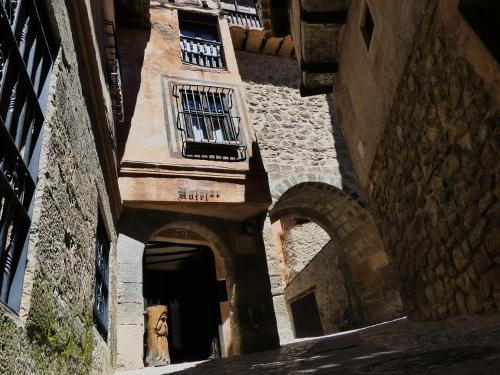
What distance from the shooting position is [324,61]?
5.76 m

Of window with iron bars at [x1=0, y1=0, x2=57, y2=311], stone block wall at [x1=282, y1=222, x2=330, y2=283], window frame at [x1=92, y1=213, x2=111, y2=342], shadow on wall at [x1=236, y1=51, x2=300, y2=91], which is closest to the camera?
window with iron bars at [x1=0, y1=0, x2=57, y2=311]

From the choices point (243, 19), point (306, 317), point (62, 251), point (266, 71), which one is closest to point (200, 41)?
point (266, 71)

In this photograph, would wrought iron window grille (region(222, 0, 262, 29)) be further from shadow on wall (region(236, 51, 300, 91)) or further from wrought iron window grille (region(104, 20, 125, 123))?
wrought iron window grille (region(104, 20, 125, 123))

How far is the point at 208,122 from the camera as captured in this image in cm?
791

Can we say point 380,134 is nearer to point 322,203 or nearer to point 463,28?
point 463,28

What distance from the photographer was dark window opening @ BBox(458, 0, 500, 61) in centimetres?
267

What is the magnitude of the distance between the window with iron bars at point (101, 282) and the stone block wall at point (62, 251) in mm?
252

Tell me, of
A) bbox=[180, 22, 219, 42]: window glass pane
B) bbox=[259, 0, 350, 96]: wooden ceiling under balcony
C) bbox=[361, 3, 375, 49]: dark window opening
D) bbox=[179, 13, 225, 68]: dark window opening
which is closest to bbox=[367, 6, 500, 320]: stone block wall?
bbox=[361, 3, 375, 49]: dark window opening

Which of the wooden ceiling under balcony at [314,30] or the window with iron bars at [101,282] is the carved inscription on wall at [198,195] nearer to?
the window with iron bars at [101,282]

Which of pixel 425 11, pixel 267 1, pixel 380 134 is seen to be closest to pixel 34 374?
pixel 425 11

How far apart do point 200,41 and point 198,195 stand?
4.54 m

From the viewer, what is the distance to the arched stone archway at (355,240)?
30.3 feet

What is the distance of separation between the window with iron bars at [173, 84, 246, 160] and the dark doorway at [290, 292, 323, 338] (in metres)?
7.81

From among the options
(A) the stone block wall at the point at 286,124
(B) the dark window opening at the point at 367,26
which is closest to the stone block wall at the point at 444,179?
(B) the dark window opening at the point at 367,26
